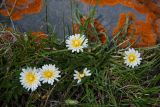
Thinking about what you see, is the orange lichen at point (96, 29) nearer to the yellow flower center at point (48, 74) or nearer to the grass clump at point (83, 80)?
the grass clump at point (83, 80)

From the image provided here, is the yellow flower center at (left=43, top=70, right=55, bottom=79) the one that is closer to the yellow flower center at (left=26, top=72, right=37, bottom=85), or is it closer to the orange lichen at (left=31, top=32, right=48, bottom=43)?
the yellow flower center at (left=26, top=72, right=37, bottom=85)

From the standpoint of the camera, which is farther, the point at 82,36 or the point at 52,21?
the point at 52,21

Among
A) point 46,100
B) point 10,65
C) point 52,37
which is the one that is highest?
point 52,37

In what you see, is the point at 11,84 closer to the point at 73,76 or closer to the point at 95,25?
the point at 73,76

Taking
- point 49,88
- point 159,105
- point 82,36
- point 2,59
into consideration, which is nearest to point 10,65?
point 2,59

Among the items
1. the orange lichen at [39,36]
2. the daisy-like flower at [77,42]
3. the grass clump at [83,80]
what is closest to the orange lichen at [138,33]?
the grass clump at [83,80]

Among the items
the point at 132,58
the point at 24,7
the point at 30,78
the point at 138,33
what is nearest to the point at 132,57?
the point at 132,58
